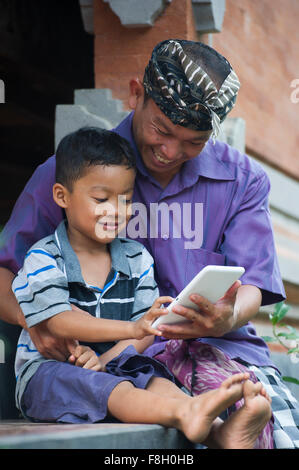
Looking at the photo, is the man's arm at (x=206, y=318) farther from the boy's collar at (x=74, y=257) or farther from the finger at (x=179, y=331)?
the boy's collar at (x=74, y=257)

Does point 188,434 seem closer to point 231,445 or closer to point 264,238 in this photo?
point 231,445

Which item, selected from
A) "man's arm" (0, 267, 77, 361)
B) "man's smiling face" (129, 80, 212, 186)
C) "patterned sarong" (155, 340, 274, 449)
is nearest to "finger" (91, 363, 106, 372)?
"man's arm" (0, 267, 77, 361)

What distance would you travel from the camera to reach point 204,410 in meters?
1.72

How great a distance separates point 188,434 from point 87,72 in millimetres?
4977

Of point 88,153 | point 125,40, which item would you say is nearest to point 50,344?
point 88,153

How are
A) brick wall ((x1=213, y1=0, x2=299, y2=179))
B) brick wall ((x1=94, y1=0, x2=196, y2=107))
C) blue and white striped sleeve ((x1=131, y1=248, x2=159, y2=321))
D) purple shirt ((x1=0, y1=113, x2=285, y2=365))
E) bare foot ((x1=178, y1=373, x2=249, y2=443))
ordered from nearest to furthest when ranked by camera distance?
1. bare foot ((x1=178, y1=373, x2=249, y2=443))
2. blue and white striped sleeve ((x1=131, y1=248, x2=159, y2=321))
3. purple shirt ((x1=0, y1=113, x2=285, y2=365))
4. brick wall ((x1=94, y1=0, x2=196, y2=107))
5. brick wall ((x1=213, y1=0, x2=299, y2=179))

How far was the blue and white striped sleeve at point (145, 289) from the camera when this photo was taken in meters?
2.39

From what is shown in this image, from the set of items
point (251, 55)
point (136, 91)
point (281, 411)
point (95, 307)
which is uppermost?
point (136, 91)

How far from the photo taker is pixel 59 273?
224cm

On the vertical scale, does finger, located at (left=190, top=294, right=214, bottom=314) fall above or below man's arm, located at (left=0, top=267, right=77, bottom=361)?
above

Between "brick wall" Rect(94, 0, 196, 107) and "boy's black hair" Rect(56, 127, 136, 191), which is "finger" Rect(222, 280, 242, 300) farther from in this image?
"brick wall" Rect(94, 0, 196, 107)

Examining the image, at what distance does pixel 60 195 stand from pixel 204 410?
1010 millimetres

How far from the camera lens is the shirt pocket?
8.52 feet

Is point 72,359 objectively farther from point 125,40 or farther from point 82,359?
point 125,40
